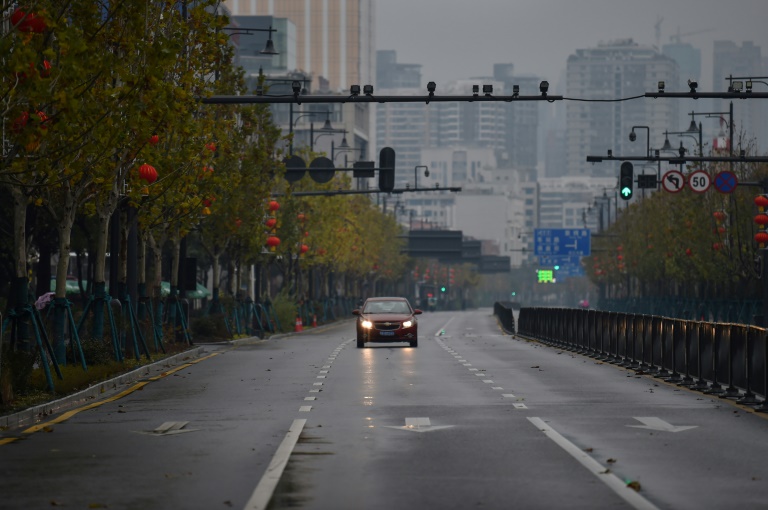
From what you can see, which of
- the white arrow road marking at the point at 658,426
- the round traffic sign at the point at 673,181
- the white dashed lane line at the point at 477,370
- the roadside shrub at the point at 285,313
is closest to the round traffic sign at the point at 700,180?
the round traffic sign at the point at 673,181

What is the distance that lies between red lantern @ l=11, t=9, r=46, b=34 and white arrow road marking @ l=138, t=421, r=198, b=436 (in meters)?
4.97

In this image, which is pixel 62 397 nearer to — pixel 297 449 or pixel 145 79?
pixel 145 79

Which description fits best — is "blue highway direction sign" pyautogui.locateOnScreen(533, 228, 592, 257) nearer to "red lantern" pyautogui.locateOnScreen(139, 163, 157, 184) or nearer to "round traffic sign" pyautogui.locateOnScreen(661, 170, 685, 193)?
"round traffic sign" pyautogui.locateOnScreen(661, 170, 685, 193)

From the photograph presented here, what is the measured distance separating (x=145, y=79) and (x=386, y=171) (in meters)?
25.9

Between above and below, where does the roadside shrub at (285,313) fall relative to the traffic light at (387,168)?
below

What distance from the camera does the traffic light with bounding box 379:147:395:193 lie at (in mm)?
49475

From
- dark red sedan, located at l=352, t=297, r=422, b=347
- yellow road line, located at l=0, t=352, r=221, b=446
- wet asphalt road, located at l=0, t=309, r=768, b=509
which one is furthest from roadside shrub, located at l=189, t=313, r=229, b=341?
wet asphalt road, located at l=0, t=309, r=768, b=509

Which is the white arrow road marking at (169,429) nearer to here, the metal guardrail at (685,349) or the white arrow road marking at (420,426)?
the white arrow road marking at (420,426)

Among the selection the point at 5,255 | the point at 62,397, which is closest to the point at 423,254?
the point at 5,255

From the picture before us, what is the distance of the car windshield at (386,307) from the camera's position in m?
53.7

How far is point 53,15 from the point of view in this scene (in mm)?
23484

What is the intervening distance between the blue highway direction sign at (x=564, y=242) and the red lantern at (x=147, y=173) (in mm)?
Result: 110382

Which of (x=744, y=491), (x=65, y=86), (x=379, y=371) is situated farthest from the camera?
(x=379, y=371)

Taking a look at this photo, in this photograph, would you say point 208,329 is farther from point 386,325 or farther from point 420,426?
point 420,426
